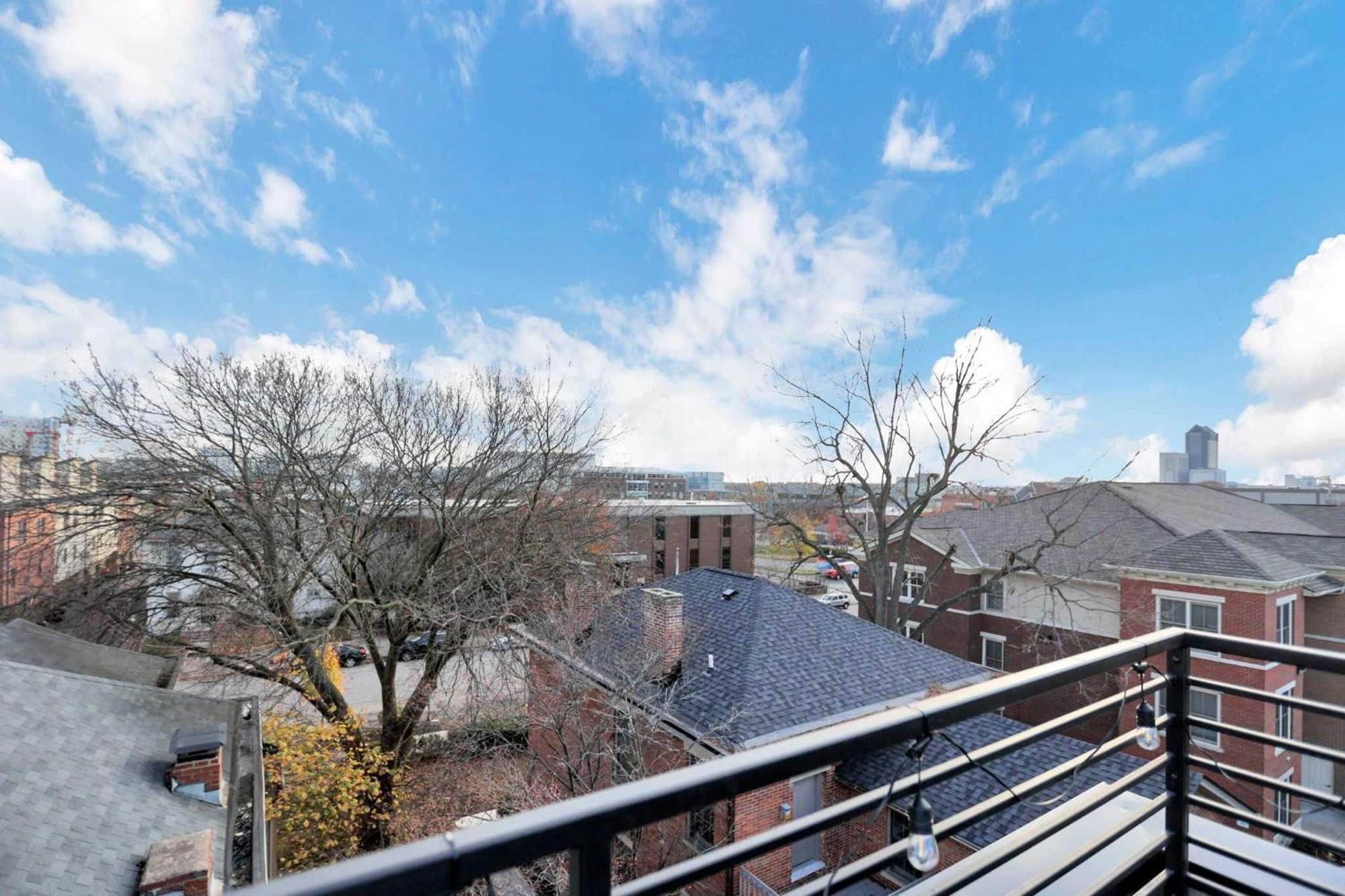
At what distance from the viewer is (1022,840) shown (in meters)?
1.19

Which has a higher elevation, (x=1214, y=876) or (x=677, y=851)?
(x=1214, y=876)

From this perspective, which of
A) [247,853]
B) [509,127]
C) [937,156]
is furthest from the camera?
[509,127]

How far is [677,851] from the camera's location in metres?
6.43

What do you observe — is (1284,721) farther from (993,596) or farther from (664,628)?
(664,628)

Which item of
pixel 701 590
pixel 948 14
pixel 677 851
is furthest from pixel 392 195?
pixel 677 851

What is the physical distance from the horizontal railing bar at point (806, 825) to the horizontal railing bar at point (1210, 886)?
0.94m

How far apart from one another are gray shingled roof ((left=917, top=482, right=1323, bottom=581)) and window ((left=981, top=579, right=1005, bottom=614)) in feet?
2.10

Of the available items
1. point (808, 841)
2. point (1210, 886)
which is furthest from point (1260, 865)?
point (808, 841)

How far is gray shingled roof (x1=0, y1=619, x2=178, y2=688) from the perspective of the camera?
741 centimetres

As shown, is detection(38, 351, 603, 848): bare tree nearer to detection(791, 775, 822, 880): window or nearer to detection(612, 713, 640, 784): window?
detection(612, 713, 640, 784): window

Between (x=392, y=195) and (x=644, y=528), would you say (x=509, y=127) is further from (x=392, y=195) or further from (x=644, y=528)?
(x=644, y=528)

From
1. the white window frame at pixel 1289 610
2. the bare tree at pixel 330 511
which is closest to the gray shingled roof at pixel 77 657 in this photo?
the bare tree at pixel 330 511

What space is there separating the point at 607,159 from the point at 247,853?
1583 centimetres

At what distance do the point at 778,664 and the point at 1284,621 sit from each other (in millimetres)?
10675
